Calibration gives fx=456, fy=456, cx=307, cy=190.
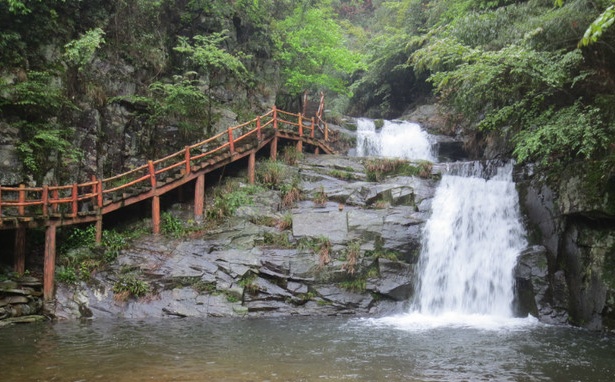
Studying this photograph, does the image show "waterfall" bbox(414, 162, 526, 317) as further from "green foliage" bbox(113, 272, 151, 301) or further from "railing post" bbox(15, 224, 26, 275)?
"railing post" bbox(15, 224, 26, 275)

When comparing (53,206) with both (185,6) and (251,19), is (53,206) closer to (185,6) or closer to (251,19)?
(185,6)

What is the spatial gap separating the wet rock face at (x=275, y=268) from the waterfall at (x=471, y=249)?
544 mm

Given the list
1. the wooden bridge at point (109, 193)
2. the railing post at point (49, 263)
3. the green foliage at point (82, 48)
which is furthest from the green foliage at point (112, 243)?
the green foliage at point (82, 48)

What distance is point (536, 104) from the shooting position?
43.1 ft

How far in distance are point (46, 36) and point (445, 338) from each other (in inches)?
641

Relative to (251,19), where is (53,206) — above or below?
below

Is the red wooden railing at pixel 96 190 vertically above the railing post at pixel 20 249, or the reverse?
the red wooden railing at pixel 96 190

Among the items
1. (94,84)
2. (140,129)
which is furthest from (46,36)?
(140,129)

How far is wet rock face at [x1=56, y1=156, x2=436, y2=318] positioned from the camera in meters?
12.7

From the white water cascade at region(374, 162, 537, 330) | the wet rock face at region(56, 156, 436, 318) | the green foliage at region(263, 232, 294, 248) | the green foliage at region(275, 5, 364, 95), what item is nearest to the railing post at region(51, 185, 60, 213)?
the wet rock face at region(56, 156, 436, 318)

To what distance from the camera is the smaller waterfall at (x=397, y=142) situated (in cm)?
2275

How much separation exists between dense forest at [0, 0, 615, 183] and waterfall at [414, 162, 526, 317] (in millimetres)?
1918

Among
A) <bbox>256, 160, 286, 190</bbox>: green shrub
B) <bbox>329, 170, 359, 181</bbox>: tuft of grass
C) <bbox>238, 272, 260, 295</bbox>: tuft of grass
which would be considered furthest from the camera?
<bbox>329, 170, 359, 181</bbox>: tuft of grass

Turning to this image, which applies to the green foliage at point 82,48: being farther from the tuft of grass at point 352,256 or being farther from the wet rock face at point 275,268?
the tuft of grass at point 352,256
